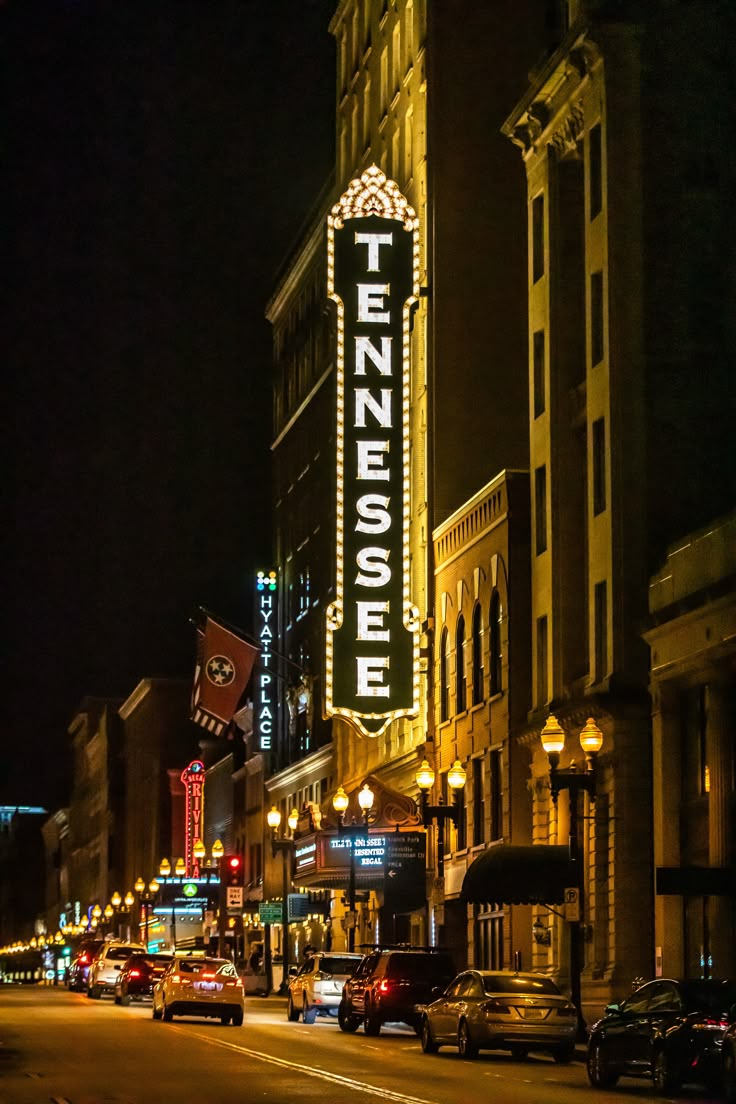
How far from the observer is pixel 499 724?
52.7m

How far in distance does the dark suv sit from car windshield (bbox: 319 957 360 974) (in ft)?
15.2

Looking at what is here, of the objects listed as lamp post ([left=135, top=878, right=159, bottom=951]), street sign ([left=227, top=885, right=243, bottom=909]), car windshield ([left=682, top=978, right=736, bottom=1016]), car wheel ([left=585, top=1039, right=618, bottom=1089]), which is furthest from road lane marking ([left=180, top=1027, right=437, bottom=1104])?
lamp post ([left=135, top=878, right=159, bottom=951])

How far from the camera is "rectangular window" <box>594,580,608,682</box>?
45.3 m

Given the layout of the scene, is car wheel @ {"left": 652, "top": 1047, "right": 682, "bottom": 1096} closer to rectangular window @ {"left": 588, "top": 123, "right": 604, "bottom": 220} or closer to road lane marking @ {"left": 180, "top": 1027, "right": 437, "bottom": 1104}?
road lane marking @ {"left": 180, "top": 1027, "right": 437, "bottom": 1104}

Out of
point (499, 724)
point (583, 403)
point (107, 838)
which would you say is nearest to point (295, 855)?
point (499, 724)

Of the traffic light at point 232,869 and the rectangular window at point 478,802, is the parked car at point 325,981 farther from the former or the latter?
the traffic light at point 232,869

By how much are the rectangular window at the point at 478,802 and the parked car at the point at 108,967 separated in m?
19.2

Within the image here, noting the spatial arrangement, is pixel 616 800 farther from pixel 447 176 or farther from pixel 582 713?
pixel 447 176

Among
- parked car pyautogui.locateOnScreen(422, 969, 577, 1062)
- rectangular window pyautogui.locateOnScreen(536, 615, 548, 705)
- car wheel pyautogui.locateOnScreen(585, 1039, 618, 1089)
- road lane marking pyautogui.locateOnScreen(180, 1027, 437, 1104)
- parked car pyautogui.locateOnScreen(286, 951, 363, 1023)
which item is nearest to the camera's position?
road lane marking pyautogui.locateOnScreen(180, 1027, 437, 1104)

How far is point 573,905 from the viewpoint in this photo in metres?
36.3

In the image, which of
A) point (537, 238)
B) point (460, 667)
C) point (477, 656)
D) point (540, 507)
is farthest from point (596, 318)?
point (460, 667)

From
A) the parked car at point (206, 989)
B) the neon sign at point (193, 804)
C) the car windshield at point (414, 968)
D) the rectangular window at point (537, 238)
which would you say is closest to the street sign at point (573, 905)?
the car windshield at point (414, 968)

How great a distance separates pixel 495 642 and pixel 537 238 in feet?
35.1

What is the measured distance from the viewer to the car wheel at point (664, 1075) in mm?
26719
